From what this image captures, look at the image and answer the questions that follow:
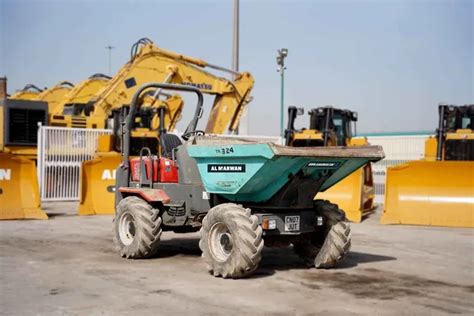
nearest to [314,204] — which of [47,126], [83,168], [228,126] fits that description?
[83,168]

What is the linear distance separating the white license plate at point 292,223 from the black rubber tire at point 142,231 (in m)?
1.95

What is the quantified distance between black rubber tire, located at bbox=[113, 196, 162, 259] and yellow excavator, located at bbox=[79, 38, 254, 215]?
33.7ft

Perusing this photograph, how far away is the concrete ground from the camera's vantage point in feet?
21.0

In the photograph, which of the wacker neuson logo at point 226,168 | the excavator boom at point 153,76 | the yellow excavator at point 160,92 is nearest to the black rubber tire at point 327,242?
the wacker neuson logo at point 226,168

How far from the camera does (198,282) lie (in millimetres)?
7621

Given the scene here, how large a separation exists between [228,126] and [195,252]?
46.9ft

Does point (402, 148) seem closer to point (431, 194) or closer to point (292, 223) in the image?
point (431, 194)

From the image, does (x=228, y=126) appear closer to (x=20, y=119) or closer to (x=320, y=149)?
(x=20, y=119)

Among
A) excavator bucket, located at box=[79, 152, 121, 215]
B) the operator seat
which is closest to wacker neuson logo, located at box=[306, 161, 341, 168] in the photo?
the operator seat

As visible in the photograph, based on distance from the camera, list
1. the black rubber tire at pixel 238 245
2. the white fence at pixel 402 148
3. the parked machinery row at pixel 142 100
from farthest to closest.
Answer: the white fence at pixel 402 148 < the parked machinery row at pixel 142 100 < the black rubber tire at pixel 238 245

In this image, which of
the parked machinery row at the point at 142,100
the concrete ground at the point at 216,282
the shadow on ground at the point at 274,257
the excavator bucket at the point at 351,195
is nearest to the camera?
the concrete ground at the point at 216,282

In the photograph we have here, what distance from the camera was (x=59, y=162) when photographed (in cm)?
1942

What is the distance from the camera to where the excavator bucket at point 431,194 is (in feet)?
46.9

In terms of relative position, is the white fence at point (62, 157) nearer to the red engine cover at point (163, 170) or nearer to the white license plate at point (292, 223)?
the red engine cover at point (163, 170)
